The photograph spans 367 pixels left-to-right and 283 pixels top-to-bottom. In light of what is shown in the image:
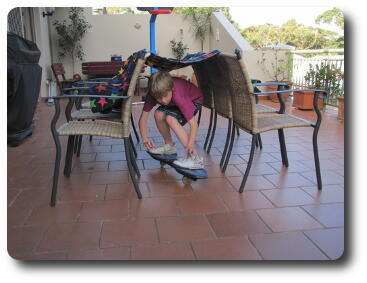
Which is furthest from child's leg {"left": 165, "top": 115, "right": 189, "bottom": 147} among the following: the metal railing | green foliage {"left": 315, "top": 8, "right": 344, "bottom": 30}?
the metal railing

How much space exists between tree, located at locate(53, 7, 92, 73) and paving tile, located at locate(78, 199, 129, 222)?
7065 millimetres

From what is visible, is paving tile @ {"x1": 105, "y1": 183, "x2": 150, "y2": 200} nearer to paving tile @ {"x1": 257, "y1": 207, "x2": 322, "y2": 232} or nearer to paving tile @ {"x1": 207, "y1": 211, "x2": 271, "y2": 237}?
paving tile @ {"x1": 207, "y1": 211, "x2": 271, "y2": 237}

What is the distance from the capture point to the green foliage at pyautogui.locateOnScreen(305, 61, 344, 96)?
539 cm

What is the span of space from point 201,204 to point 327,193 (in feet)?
2.82

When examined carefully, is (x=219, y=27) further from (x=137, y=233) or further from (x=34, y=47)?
(x=137, y=233)

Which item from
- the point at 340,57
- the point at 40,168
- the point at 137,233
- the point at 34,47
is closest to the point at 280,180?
the point at 137,233

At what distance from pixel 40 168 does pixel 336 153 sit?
8.52ft

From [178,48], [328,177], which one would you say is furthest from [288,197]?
[178,48]

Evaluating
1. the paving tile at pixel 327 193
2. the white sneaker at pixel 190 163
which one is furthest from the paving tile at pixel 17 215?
the paving tile at pixel 327 193

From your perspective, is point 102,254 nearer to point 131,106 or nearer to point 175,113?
point 131,106

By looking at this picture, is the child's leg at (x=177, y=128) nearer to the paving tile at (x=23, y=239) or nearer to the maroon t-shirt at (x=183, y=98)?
the maroon t-shirt at (x=183, y=98)

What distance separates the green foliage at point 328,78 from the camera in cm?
539

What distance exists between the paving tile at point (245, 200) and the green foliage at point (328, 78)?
384 cm

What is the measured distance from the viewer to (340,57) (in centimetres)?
554
